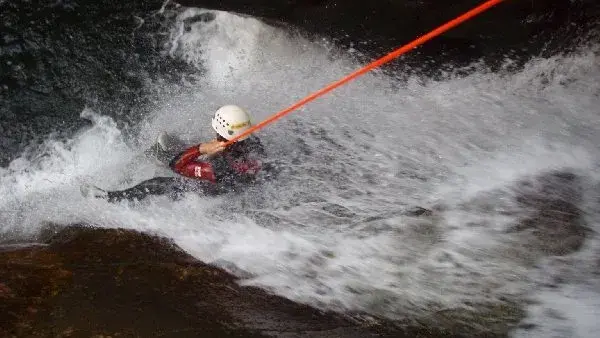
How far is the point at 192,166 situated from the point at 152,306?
144cm

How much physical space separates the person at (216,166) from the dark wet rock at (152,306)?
830 millimetres

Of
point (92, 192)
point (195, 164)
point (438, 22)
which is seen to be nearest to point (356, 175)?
point (195, 164)

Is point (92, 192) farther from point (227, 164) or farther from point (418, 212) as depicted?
point (418, 212)

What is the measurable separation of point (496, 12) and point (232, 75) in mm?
3313

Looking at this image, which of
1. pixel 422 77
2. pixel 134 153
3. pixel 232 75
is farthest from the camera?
pixel 232 75

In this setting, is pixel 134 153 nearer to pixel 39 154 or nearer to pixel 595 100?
pixel 39 154

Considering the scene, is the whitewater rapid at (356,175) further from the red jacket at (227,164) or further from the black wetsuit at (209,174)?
the red jacket at (227,164)

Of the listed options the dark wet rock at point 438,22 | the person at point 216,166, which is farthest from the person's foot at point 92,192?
the dark wet rock at point 438,22

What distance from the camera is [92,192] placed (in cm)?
508

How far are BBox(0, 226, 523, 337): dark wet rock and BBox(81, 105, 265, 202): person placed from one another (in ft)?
2.72

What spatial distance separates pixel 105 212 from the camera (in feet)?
15.9

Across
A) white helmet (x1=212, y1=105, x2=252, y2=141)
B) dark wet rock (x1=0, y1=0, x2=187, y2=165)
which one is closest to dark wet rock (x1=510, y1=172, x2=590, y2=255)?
white helmet (x1=212, y1=105, x2=252, y2=141)

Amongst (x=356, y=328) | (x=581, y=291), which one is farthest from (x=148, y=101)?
(x=581, y=291)

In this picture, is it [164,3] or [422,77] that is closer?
[422,77]
